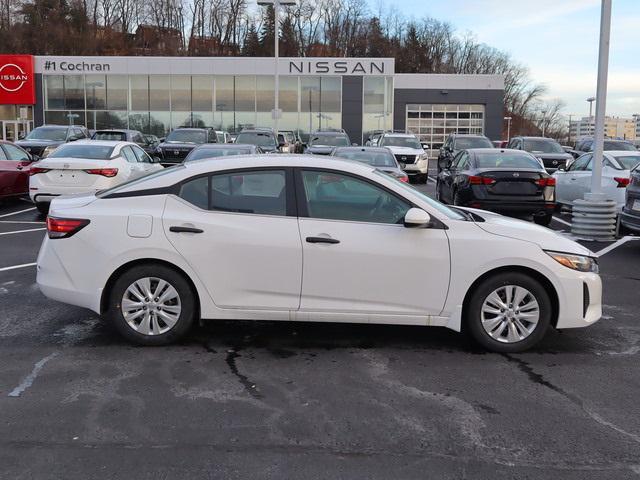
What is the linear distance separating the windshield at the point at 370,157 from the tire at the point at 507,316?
9859mm

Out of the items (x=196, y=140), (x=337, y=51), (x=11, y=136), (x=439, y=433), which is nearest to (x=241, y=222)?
(x=439, y=433)

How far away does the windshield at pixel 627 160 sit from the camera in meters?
12.6

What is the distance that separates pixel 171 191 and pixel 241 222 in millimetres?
666

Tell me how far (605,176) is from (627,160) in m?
0.62

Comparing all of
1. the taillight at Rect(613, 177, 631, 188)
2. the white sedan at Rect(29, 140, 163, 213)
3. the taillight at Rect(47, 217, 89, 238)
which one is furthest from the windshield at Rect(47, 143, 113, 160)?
the taillight at Rect(613, 177, 631, 188)

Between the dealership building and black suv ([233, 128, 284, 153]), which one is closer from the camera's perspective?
black suv ([233, 128, 284, 153])

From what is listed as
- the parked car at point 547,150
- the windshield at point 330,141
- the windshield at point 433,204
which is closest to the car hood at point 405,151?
the windshield at point 330,141

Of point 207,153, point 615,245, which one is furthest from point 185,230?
point 207,153

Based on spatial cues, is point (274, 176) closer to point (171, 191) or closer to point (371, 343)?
point (171, 191)

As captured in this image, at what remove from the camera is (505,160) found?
510 inches

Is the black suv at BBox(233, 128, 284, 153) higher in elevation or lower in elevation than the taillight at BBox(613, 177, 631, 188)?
higher

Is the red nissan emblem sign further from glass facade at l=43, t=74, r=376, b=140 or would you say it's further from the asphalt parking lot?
the asphalt parking lot

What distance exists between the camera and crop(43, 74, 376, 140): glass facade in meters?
42.2

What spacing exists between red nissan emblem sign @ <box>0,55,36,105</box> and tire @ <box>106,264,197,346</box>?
42.3 meters
